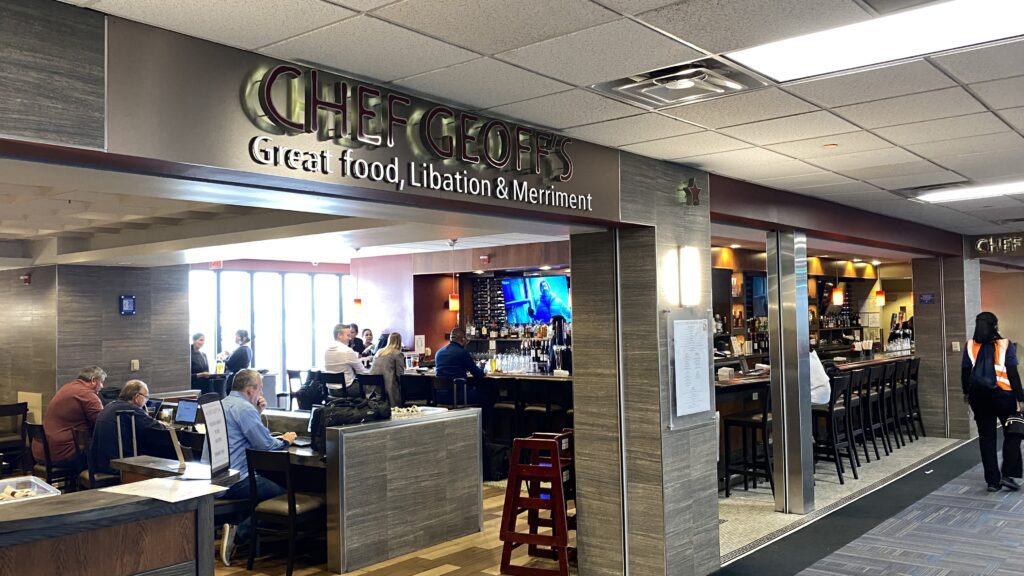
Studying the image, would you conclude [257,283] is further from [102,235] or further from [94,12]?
[94,12]

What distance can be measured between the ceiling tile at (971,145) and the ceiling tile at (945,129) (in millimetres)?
139

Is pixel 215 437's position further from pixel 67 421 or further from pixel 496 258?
pixel 496 258

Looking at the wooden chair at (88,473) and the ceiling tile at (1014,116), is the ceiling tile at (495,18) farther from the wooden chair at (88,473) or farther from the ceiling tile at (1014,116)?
the wooden chair at (88,473)

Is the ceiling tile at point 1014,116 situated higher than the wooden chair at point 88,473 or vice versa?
the ceiling tile at point 1014,116

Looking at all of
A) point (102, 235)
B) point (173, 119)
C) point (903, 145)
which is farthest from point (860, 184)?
point (102, 235)

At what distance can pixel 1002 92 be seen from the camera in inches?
157

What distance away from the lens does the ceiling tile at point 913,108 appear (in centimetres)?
404

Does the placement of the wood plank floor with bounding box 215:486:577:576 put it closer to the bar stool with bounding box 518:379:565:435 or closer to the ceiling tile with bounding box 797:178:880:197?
the bar stool with bounding box 518:379:565:435

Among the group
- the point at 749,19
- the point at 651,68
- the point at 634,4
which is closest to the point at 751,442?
the point at 651,68

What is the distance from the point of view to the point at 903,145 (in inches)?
205

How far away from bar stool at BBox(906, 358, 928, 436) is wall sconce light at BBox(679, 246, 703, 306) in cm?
646

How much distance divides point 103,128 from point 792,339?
590 centimetres

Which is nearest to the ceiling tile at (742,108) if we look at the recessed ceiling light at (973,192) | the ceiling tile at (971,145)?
the ceiling tile at (971,145)

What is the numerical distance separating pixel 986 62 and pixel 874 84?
461 millimetres
